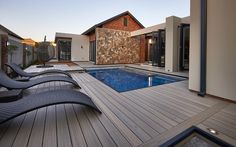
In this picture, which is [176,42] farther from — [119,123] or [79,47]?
[79,47]

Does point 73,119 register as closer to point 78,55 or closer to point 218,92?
point 218,92

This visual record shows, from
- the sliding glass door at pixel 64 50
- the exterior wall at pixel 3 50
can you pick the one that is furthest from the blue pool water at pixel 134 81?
the sliding glass door at pixel 64 50

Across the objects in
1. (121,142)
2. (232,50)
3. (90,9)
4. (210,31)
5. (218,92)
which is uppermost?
(90,9)

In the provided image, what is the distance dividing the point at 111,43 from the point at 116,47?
62 cm

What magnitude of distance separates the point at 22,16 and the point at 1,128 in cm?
1614

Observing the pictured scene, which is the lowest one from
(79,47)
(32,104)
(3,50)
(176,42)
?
(32,104)

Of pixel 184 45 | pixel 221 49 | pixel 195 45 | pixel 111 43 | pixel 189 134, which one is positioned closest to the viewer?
pixel 189 134

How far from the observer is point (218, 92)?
331 cm

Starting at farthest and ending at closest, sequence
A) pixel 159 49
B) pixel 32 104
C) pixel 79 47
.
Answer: pixel 79 47, pixel 159 49, pixel 32 104

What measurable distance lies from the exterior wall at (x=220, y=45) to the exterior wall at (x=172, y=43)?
3.80 metres

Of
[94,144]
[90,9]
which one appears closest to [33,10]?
[90,9]

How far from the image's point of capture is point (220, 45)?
3209 mm

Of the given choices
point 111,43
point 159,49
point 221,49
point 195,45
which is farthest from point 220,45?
point 111,43

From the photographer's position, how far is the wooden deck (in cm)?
172
